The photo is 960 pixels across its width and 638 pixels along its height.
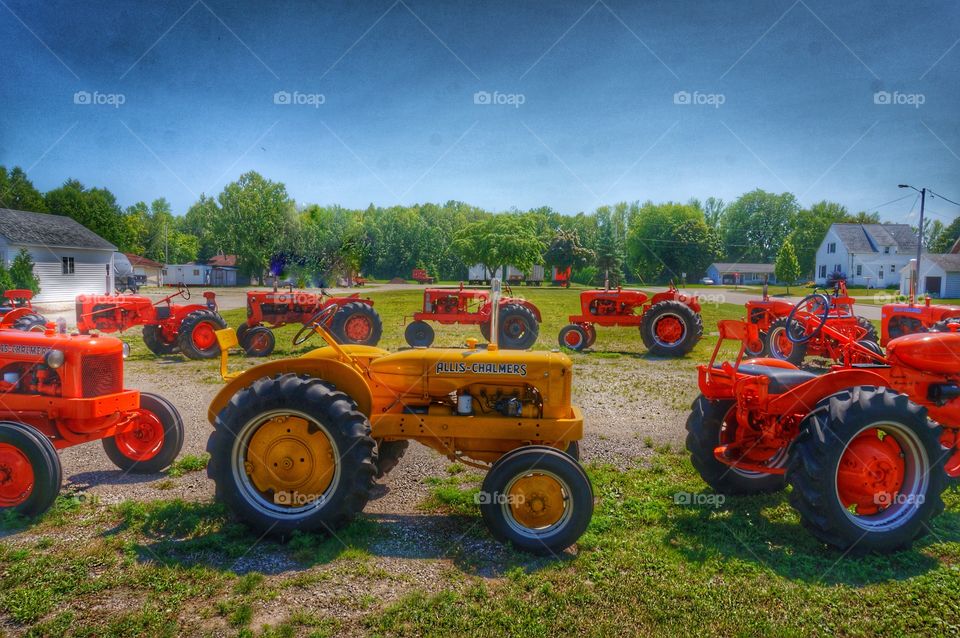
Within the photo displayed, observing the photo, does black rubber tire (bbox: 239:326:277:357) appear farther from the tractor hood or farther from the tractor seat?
the tractor hood

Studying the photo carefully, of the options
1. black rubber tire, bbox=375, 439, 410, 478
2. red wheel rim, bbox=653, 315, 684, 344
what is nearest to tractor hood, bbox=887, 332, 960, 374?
black rubber tire, bbox=375, 439, 410, 478

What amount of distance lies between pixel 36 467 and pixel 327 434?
2175mm

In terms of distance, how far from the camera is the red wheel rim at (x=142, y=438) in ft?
18.0

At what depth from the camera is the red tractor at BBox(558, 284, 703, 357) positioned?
45.5 ft

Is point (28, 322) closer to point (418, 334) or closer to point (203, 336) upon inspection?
point (203, 336)

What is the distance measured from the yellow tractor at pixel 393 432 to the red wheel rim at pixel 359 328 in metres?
9.40

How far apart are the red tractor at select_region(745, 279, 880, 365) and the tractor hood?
490cm

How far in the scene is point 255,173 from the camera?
49.7 meters

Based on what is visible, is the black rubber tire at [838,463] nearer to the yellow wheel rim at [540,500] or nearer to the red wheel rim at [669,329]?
the yellow wheel rim at [540,500]

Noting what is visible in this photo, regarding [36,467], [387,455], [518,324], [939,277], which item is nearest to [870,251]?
[939,277]

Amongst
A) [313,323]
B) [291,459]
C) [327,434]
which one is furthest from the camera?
[313,323]

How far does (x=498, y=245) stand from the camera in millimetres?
48969

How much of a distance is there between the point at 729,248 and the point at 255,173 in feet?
188

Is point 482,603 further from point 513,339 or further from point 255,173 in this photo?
point 255,173
